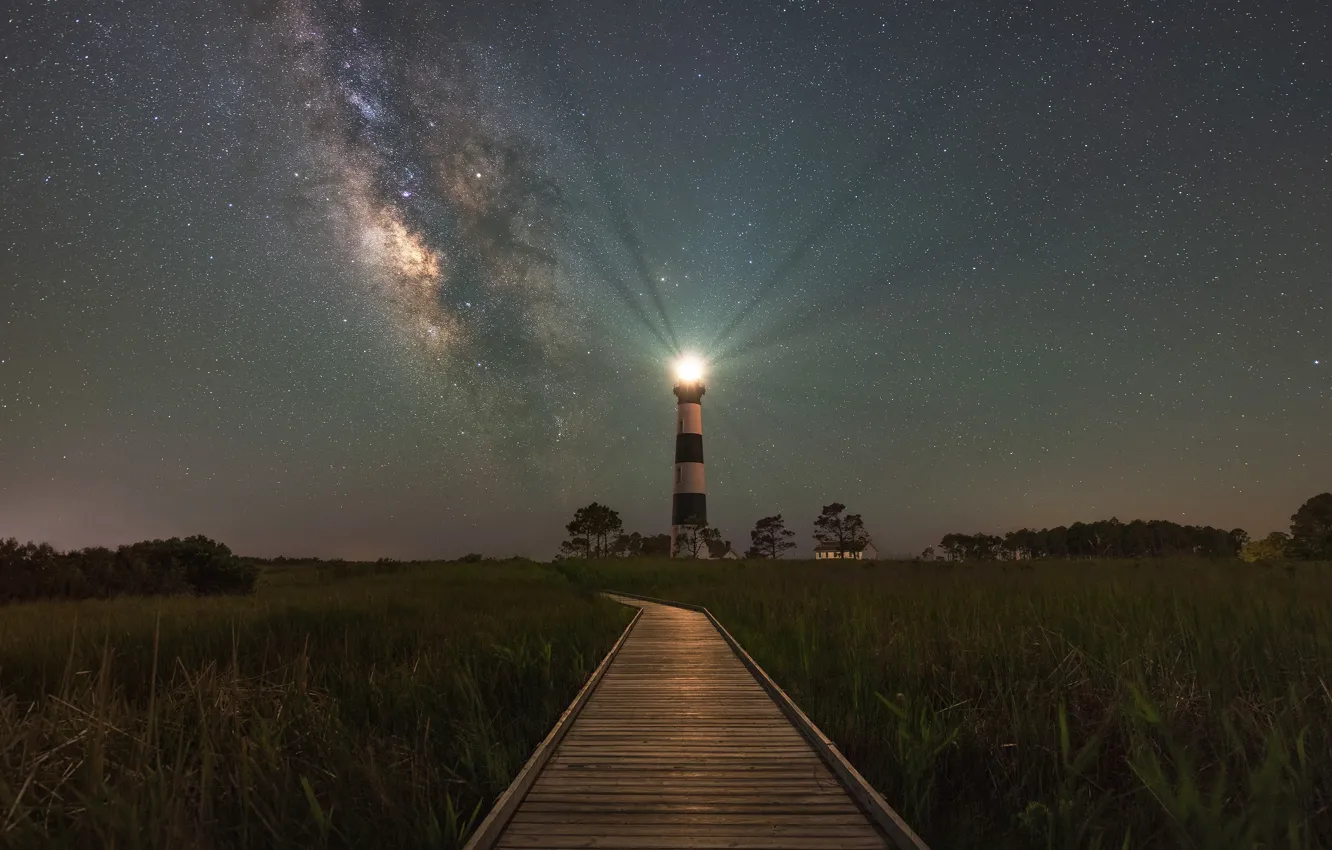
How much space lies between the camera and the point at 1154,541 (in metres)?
49.9

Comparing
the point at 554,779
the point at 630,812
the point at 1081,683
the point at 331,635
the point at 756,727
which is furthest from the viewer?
the point at 331,635

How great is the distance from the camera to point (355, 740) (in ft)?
19.2

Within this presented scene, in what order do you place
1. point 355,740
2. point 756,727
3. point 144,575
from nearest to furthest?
1. point 355,740
2. point 756,727
3. point 144,575

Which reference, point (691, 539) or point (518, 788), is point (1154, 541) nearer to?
point (691, 539)

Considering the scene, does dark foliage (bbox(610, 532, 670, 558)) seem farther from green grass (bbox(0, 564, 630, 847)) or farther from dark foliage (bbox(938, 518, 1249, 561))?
green grass (bbox(0, 564, 630, 847))

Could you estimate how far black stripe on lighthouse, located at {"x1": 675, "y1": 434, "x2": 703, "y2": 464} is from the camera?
5447 centimetres

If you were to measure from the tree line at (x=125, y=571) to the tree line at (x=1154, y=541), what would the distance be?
24.1 m

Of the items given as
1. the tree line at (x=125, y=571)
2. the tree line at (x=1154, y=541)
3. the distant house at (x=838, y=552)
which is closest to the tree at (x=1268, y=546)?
the tree line at (x=1154, y=541)

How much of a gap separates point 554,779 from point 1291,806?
4.62 metres

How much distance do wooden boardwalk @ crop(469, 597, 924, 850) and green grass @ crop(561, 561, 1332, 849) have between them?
2.23 ft

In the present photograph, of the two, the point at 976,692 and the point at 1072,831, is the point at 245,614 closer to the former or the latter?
the point at 976,692

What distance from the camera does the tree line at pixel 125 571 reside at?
18.5 metres

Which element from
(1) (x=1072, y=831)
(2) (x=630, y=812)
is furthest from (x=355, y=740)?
(1) (x=1072, y=831)

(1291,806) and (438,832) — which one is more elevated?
(1291,806)
